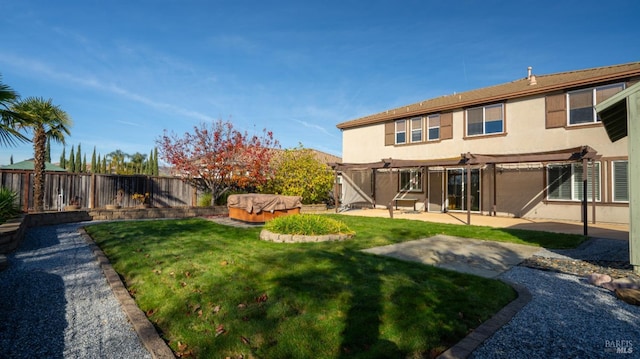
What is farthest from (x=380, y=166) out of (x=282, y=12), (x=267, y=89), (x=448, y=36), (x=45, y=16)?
(x=45, y=16)

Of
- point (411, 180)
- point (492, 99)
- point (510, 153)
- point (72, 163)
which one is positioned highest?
point (492, 99)

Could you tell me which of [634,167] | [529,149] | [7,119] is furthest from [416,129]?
[7,119]

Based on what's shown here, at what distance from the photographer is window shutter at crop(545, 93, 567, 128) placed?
13805 millimetres

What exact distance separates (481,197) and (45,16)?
20122mm

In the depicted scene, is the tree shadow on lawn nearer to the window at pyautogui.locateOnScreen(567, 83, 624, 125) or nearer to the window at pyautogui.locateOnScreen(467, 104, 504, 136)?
the window at pyautogui.locateOnScreen(567, 83, 624, 125)

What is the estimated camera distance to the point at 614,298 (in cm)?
455

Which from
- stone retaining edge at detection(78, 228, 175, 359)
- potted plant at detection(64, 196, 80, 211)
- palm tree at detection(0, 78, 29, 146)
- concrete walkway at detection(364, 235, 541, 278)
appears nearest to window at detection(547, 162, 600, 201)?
concrete walkway at detection(364, 235, 541, 278)

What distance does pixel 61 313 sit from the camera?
405 centimetres

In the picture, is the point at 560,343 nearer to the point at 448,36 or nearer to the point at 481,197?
the point at 481,197

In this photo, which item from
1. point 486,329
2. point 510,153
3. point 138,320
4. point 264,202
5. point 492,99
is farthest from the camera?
point 492,99

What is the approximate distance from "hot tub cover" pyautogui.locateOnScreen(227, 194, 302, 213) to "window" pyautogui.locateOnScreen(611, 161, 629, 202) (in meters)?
12.8

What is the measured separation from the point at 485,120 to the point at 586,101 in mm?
4043

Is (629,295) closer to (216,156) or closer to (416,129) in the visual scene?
(416,129)

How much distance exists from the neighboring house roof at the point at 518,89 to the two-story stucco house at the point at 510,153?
5 cm
